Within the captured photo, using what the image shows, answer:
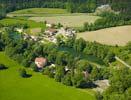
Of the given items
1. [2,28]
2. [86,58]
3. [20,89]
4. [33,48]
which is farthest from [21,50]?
[2,28]

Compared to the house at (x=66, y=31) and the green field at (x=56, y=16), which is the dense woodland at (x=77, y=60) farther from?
the green field at (x=56, y=16)

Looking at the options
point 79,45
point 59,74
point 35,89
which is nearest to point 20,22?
point 79,45

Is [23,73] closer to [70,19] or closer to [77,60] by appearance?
[77,60]

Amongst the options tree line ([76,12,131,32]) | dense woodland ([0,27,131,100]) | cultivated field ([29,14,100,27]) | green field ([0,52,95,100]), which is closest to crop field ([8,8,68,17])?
cultivated field ([29,14,100,27])

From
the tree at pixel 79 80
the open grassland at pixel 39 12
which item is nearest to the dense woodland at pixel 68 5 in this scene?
the open grassland at pixel 39 12

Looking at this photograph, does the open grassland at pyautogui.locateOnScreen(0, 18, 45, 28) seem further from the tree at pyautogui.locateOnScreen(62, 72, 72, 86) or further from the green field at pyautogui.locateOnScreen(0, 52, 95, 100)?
the tree at pyautogui.locateOnScreen(62, 72, 72, 86)

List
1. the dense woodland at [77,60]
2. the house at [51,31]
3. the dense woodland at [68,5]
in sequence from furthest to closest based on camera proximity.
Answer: the dense woodland at [68,5] < the house at [51,31] < the dense woodland at [77,60]
